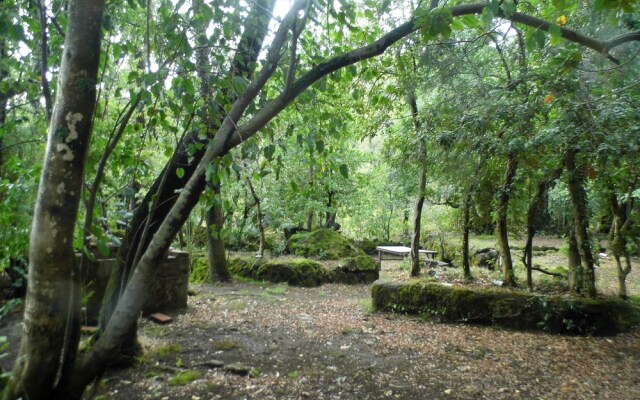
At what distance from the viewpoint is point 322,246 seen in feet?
40.6

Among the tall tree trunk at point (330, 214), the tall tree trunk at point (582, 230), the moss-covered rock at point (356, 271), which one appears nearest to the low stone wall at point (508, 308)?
the tall tree trunk at point (582, 230)

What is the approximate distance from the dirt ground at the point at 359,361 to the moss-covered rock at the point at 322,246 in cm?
523

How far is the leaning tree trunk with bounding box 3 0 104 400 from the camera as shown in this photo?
2.31 metres

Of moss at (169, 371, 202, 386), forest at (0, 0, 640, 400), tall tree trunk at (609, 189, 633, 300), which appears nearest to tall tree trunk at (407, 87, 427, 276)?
forest at (0, 0, 640, 400)


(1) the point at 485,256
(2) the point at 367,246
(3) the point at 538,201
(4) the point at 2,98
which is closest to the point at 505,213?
(3) the point at 538,201

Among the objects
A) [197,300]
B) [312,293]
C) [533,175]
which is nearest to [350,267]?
[312,293]

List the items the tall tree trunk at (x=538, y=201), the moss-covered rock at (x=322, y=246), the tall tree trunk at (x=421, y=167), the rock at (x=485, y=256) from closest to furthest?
1. the tall tree trunk at (x=538, y=201)
2. the tall tree trunk at (x=421, y=167)
3. the rock at (x=485, y=256)
4. the moss-covered rock at (x=322, y=246)

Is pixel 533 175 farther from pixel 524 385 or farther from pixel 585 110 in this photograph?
pixel 524 385

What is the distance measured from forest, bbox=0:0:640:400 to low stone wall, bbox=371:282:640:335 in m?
0.03

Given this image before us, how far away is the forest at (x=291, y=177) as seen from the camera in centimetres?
247

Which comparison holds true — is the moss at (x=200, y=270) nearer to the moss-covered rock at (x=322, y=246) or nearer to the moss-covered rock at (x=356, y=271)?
the moss-covered rock at (x=356, y=271)

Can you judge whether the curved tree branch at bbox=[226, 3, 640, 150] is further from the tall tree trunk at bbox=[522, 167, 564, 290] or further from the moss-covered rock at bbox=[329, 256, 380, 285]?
the moss-covered rock at bbox=[329, 256, 380, 285]

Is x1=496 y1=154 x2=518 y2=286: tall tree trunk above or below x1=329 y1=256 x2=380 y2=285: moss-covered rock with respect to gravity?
above

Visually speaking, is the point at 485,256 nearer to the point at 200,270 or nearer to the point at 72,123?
the point at 200,270
